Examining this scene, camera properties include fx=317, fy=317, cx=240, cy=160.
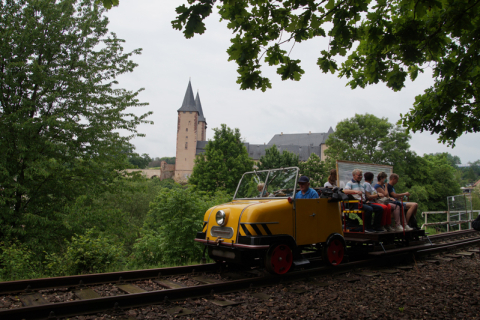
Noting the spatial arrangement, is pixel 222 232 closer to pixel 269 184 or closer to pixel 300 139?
pixel 269 184

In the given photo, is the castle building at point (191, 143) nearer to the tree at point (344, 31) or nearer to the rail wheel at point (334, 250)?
the rail wheel at point (334, 250)

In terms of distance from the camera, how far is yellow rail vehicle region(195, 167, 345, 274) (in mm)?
5516

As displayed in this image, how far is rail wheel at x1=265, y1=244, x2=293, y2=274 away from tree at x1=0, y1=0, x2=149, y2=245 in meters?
7.17

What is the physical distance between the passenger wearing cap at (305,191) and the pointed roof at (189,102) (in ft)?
288

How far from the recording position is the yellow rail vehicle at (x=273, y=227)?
5.52 m

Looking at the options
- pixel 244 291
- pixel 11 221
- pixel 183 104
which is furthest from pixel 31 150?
pixel 183 104

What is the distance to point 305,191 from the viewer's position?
657 centimetres

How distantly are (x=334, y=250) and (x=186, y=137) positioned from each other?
87.9 metres

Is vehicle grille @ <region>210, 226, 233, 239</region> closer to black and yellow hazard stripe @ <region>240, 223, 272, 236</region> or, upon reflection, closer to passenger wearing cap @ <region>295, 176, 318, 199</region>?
black and yellow hazard stripe @ <region>240, 223, 272, 236</region>

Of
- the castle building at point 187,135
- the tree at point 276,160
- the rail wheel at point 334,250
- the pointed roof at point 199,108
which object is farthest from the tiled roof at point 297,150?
the rail wheel at point 334,250

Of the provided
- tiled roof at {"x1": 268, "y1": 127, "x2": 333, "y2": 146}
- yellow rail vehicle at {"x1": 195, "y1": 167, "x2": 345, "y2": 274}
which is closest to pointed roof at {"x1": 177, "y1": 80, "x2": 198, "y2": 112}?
tiled roof at {"x1": 268, "y1": 127, "x2": 333, "y2": 146}

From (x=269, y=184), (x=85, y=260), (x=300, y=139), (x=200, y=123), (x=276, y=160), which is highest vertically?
(x=200, y=123)

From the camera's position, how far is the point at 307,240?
20.3 ft

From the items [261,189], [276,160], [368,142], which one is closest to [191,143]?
[276,160]
